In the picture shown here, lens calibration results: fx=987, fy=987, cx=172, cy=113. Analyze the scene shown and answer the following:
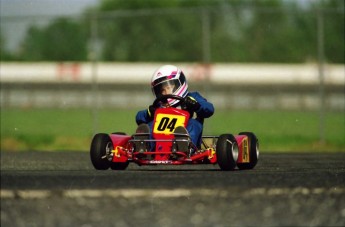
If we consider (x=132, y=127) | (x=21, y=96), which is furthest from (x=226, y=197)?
(x=21, y=96)

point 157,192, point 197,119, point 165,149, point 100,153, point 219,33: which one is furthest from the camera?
point 219,33

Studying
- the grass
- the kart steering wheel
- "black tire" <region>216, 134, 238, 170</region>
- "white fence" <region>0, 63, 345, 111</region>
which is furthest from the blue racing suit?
"white fence" <region>0, 63, 345, 111</region>

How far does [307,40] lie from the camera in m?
17.2

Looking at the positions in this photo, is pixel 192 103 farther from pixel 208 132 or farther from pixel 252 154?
pixel 208 132

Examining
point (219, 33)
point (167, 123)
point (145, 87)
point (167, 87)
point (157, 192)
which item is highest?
point (219, 33)

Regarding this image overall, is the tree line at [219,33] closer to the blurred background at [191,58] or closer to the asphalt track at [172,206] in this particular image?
the blurred background at [191,58]

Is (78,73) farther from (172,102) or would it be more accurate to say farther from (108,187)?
(108,187)

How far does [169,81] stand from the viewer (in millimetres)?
7398

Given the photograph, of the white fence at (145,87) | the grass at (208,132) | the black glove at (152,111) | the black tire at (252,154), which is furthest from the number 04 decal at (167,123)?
the white fence at (145,87)

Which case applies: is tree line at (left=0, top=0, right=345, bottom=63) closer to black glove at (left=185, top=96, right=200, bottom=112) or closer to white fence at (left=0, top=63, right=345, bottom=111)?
white fence at (left=0, top=63, right=345, bottom=111)

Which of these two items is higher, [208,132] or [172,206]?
[172,206]

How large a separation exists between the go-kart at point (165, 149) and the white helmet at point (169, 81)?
0.10 m

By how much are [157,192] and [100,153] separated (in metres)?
4.35

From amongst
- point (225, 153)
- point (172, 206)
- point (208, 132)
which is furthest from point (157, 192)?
point (208, 132)
